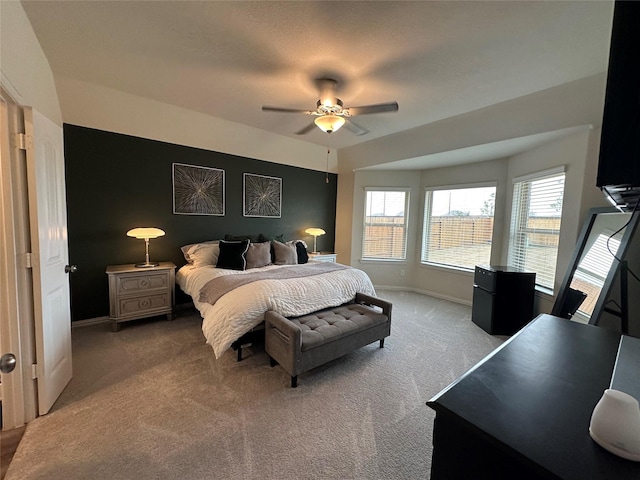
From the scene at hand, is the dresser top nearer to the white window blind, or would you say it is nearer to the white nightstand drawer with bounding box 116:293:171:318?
the white nightstand drawer with bounding box 116:293:171:318

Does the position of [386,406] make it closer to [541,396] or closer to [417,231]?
[541,396]

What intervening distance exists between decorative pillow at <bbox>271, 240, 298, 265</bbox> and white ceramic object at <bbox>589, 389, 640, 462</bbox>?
3.62 m

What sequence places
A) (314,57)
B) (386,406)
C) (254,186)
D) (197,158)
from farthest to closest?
(254,186), (197,158), (314,57), (386,406)

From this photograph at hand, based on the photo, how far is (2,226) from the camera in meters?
1.66

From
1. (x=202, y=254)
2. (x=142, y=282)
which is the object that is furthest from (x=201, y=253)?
(x=142, y=282)

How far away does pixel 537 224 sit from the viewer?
3.64 m

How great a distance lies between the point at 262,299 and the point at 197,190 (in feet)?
7.90

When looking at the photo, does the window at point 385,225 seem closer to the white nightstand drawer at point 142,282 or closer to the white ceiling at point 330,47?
the white ceiling at point 330,47

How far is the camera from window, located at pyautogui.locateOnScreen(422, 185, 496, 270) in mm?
4473

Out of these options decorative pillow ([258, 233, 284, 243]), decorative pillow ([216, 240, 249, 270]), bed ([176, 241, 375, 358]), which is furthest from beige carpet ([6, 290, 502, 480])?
decorative pillow ([258, 233, 284, 243])

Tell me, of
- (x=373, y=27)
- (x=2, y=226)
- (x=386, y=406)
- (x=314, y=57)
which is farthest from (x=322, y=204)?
(x=2, y=226)

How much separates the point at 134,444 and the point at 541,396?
7.09ft

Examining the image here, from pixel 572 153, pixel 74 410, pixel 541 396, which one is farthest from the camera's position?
pixel 572 153

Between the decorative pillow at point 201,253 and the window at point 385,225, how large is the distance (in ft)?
9.79
